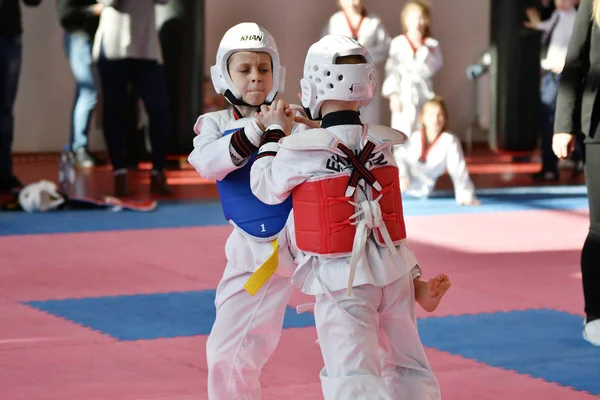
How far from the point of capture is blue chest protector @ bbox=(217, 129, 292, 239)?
3736 mm

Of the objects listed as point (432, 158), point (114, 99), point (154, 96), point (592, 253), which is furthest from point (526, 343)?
point (114, 99)

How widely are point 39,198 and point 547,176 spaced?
5.43 meters

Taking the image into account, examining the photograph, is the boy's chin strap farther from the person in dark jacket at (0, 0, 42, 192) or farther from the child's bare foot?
the person in dark jacket at (0, 0, 42, 192)

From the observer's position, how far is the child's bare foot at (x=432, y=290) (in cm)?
346

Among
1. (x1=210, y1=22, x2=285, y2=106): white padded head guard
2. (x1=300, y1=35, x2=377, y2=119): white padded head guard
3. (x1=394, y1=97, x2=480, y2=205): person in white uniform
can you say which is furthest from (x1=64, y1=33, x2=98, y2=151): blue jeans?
(x1=300, y1=35, x2=377, y2=119): white padded head guard

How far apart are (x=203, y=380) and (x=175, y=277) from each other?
2.29m

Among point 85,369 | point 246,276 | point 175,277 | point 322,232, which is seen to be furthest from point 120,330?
point 322,232

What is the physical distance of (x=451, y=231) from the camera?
848cm

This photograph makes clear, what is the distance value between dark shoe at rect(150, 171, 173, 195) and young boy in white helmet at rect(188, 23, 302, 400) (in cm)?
655

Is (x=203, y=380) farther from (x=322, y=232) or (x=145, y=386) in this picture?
(x=322, y=232)

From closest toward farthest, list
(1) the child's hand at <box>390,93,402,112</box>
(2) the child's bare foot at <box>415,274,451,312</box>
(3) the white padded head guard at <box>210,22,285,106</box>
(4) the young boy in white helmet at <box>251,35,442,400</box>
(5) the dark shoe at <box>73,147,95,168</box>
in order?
(4) the young boy in white helmet at <box>251,35,442,400</box>, (2) the child's bare foot at <box>415,274,451,312</box>, (3) the white padded head guard at <box>210,22,285,106</box>, (1) the child's hand at <box>390,93,402,112</box>, (5) the dark shoe at <box>73,147,95,168</box>

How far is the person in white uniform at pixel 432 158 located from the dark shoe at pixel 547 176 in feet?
6.27

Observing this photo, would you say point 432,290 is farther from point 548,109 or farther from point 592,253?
point 548,109

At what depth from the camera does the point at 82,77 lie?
1192 cm
